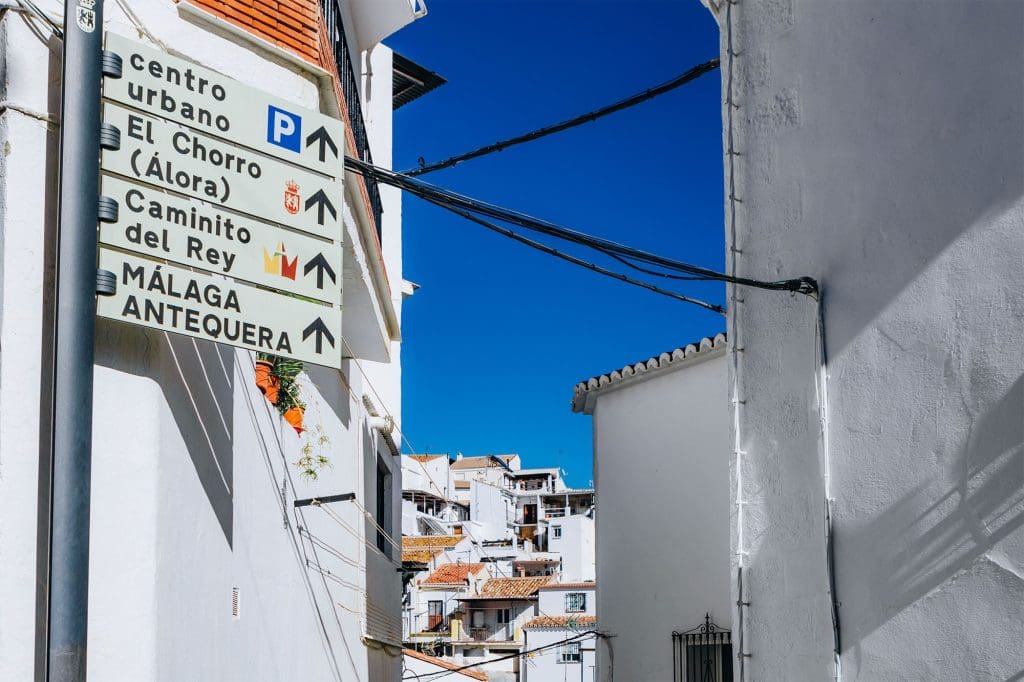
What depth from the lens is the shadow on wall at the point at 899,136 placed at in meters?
6.94

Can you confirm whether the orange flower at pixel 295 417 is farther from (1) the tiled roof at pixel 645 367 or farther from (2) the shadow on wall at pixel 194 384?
(1) the tiled roof at pixel 645 367

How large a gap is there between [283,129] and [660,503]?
30.0 feet

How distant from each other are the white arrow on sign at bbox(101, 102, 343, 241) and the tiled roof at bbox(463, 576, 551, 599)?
1989 inches

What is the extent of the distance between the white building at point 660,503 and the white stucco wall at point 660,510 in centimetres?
1

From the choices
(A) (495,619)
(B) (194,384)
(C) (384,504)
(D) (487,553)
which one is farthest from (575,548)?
(B) (194,384)

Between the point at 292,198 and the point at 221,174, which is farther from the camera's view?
the point at 292,198

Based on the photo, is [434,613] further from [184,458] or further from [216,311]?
[216,311]

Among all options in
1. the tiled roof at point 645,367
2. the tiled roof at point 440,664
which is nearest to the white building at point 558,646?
the tiled roof at point 440,664

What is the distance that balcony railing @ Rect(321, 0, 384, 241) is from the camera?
10723 mm

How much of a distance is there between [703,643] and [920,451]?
6.88 metres

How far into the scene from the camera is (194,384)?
6996 mm

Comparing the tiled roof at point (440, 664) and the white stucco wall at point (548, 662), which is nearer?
the tiled roof at point (440, 664)

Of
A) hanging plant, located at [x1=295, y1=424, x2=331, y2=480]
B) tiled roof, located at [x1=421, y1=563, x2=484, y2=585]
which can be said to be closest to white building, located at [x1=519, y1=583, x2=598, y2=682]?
tiled roof, located at [x1=421, y1=563, x2=484, y2=585]

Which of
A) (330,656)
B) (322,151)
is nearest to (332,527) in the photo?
(330,656)
